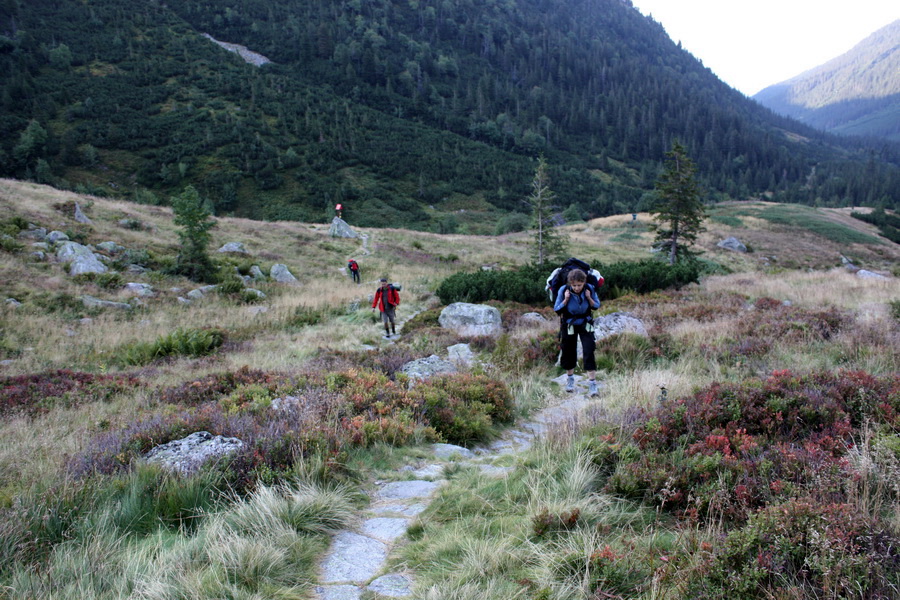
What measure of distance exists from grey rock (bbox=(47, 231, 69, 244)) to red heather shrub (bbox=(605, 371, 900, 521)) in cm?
2174

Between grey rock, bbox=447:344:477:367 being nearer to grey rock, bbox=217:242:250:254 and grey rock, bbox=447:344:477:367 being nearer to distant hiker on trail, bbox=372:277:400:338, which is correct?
distant hiker on trail, bbox=372:277:400:338

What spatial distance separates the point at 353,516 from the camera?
3158mm

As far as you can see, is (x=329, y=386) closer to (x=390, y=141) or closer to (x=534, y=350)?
(x=534, y=350)

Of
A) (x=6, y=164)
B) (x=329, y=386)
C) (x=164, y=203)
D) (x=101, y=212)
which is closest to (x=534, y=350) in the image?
(x=329, y=386)

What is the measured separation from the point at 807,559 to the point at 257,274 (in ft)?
68.1

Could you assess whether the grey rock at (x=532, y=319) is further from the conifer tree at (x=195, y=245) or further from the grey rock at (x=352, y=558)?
the conifer tree at (x=195, y=245)

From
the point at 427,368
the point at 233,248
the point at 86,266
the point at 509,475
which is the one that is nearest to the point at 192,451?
the point at 509,475

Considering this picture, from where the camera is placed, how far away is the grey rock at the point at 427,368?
6.92 m

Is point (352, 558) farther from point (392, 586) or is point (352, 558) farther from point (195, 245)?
point (195, 245)

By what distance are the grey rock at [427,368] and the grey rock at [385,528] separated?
11.6 ft

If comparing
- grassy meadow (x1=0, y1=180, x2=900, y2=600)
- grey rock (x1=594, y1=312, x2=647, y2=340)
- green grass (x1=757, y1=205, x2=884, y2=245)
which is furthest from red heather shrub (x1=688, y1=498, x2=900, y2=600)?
green grass (x1=757, y1=205, x2=884, y2=245)

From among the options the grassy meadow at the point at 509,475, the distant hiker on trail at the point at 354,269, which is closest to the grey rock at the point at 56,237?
the grassy meadow at the point at 509,475

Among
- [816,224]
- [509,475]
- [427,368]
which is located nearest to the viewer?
[509,475]

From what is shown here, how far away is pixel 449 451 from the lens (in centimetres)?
445
